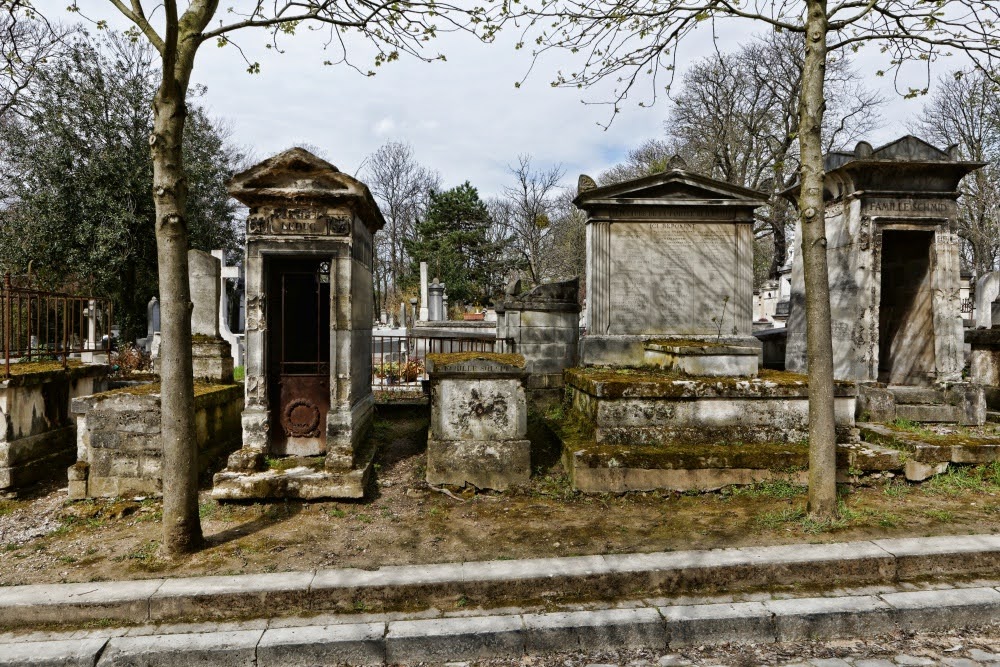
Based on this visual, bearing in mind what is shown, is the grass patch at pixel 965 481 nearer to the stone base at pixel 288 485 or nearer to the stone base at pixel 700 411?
the stone base at pixel 700 411

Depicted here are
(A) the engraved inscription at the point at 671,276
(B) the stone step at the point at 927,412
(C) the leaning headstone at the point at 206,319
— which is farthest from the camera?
(A) the engraved inscription at the point at 671,276

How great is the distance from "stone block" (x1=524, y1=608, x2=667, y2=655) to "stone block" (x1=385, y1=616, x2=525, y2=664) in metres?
0.09

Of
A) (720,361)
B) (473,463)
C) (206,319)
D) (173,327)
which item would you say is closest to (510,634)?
(473,463)

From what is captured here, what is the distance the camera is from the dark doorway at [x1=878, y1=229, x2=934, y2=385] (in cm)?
714

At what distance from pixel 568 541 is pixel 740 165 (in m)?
25.4

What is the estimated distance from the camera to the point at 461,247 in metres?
33.2

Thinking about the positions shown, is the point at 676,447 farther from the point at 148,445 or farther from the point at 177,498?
the point at 148,445

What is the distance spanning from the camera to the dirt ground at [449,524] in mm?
3713

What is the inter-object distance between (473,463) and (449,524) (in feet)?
2.72

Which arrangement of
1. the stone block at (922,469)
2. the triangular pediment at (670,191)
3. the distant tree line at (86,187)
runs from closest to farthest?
the stone block at (922,469), the triangular pediment at (670,191), the distant tree line at (86,187)

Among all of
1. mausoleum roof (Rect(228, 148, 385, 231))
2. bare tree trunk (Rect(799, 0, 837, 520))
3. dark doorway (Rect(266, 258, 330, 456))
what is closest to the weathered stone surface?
dark doorway (Rect(266, 258, 330, 456))

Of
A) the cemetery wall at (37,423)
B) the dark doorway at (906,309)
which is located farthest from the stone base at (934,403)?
the cemetery wall at (37,423)

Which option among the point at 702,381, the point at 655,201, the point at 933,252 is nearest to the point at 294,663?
the point at 702,381

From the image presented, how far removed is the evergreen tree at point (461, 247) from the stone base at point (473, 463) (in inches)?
→ 1052
